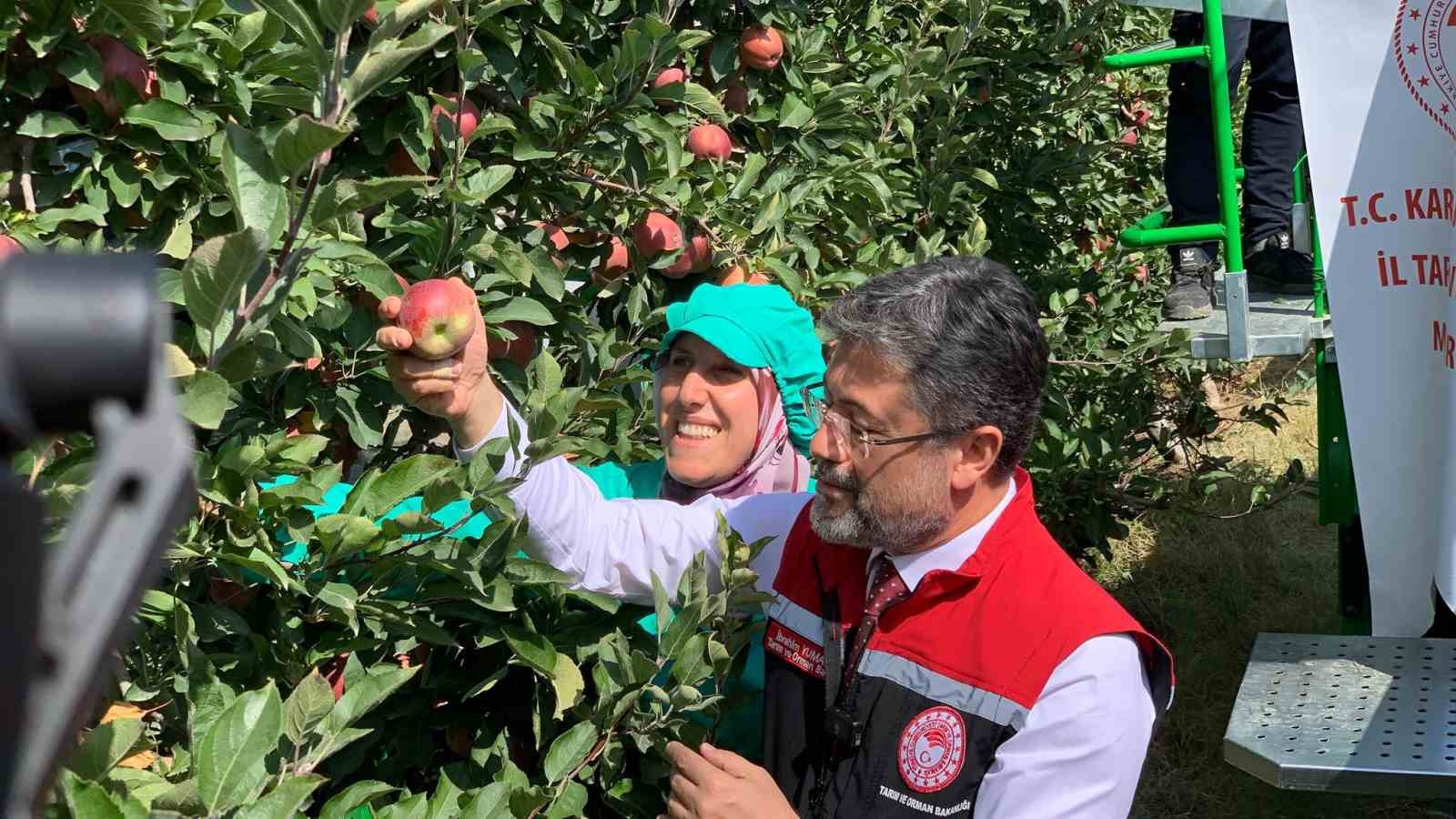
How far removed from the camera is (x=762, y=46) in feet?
8.33

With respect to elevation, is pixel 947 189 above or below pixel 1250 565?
above

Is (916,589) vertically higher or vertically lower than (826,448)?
lower

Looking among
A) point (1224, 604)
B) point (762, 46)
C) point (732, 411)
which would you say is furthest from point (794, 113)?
point (1224, 604)

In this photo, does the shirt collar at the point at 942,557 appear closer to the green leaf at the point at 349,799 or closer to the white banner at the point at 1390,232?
the green leaf at the point at 349,799

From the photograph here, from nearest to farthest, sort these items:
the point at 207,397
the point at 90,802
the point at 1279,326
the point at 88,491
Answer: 1. the point at 88,491
2. the point at 90,802
3. the point at 207,397
4. the point at 1279,326

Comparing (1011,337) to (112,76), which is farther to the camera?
(1011,337)

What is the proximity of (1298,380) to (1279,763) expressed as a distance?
3.98 m

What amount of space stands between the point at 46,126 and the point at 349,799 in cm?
77

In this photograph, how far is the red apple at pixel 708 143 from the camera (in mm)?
2465

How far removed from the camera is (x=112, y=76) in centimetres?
152

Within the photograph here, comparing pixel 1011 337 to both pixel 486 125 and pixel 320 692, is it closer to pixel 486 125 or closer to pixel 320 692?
pixel 486 125

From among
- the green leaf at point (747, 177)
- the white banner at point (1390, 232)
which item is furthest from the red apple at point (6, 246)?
the white banner at point (1390, 232)

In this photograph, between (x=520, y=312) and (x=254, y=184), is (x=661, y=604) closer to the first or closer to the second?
(x=520, y=312)

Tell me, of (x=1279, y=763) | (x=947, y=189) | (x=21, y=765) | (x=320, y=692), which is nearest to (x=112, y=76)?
(x=320, y=692)
